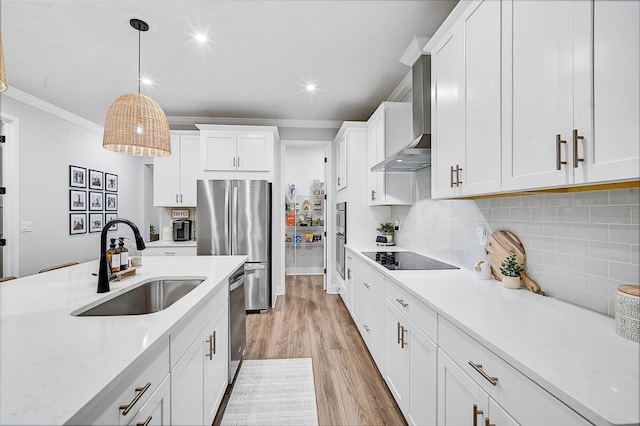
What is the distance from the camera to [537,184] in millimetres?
1073

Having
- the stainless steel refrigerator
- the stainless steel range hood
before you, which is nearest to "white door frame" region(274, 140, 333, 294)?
the stainless steel refrigerator

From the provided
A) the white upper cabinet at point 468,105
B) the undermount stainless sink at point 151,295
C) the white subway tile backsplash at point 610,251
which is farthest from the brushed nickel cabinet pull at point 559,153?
the undermount stainless sink at point 151,295

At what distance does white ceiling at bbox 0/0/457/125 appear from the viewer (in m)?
2.00

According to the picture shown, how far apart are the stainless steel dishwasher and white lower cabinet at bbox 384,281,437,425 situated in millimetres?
1088

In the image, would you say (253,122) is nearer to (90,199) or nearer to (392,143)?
(392,143)

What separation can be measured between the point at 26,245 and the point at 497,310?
485cm

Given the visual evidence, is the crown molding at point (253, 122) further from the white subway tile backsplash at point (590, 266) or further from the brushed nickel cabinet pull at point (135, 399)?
the brushed nickel cabinet pull at point (135, 399)

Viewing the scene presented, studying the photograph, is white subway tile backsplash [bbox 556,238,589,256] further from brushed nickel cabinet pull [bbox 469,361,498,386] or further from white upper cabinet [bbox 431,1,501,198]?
brushed nickel cabinet pull [bbox 469,361,498,386]

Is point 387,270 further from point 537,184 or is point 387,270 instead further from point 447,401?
point 537,184

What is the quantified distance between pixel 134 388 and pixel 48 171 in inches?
171

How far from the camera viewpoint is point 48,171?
12.3 feet

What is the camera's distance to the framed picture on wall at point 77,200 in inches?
162

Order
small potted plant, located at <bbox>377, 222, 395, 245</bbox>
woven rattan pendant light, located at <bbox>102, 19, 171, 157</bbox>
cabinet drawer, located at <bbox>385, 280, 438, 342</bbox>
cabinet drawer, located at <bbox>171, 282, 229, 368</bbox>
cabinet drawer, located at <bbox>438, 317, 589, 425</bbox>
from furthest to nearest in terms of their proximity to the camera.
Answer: small potted plant, located at <bbox>377, 222, 395, 245</bbox> < woven rattan pendant light, located at <bbox>102, 19, 171, 157</bbox> < cabinet drawer, located at <bbox>385, 280, 438, 342</bbox> < cabinet drawer, located at <bbox>171, 282, 229, 368</bbox> < cabinet drawer, located at <bbox>438, 317, 589, 425</bbox>

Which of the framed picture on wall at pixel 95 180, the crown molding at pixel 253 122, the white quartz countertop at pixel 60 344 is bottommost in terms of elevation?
the white quartz countertop at pixel 60 344
